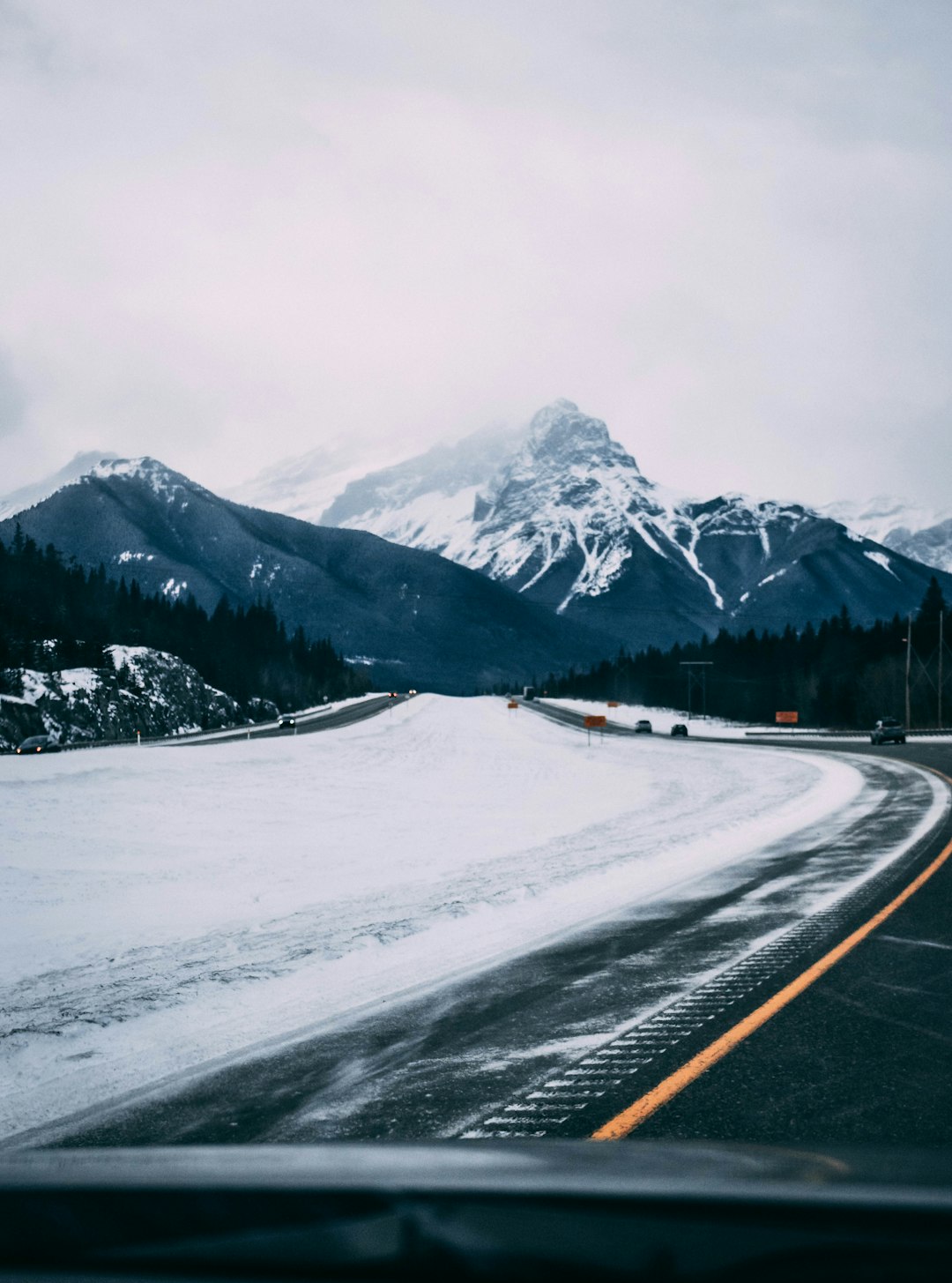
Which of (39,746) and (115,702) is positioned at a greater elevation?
(115,702)

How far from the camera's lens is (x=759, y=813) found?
22.3 m

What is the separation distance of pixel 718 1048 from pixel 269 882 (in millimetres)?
10084

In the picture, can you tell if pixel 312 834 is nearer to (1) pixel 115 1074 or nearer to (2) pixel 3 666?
(1) pixel 115 1074

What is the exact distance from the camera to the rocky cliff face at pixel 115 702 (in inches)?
2566

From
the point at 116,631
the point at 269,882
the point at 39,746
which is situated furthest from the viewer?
the point at 116,631

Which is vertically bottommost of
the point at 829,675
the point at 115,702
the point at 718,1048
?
the point at 115,702

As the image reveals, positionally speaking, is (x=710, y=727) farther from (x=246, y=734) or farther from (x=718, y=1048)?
(x=718, y=1048)

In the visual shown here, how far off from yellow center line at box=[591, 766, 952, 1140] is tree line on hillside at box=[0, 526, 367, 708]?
2751 inches

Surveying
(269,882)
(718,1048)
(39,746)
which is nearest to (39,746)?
(39,746)

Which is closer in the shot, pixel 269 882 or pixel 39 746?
pixel 269 882

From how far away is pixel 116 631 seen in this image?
4818 inches

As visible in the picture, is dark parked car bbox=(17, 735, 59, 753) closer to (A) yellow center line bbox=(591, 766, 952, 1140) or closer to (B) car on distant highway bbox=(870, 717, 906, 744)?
(B) car on distant highway bbox=(870, 717, 906, 744)

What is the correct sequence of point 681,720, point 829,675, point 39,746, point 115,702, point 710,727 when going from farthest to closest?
point 829,675
point 681,720
point 710,727
point 115,702
point 39,746

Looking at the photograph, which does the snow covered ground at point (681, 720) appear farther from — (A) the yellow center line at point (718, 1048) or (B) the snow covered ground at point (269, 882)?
(A) the yellow center line at point (718, 1048)
